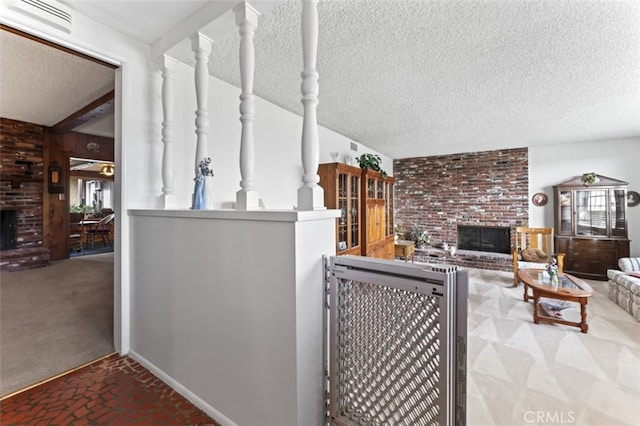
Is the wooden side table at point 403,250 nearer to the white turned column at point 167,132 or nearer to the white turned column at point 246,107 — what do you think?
the white turned column at point 167,132

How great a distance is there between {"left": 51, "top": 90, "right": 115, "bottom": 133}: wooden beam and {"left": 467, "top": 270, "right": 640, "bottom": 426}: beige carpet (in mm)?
4959

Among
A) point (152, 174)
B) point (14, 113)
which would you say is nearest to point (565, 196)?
point (152, 174)

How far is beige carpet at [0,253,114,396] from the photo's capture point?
1875 mm

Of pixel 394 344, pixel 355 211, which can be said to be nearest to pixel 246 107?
pixel 394 344

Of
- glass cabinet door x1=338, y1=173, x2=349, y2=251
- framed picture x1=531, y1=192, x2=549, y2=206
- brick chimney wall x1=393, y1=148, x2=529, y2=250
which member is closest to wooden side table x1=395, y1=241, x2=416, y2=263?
brick chimney wall x1=393, y1=148, x2=529, y2=250

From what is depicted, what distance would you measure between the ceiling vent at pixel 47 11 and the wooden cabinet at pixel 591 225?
7.28 meters

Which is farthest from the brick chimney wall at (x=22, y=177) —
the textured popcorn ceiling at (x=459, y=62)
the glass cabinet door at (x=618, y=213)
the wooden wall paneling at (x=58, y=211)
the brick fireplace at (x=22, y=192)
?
the glass cabinet door at (x=618, y=213)

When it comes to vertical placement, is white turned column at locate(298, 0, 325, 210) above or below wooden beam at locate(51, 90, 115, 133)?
below

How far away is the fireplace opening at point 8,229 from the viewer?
4766mm

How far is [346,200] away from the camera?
4059 mm

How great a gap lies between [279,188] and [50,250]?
16.4ft

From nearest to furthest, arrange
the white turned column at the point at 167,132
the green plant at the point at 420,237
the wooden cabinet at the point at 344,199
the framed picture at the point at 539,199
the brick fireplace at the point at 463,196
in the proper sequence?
the white turned column at the point at 167,132
the wooden cabinet at the point at 344,199
the framed picture at the point at 539,199
the brick fireplace at the point at 463,196
the green plant at the point at 420,237

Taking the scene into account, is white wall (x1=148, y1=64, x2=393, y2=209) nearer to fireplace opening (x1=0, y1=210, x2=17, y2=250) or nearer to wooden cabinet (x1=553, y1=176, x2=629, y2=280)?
fireplace opening (x1=0, y1=210, x2=17, y2=250)

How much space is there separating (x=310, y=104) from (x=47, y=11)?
1.81 m
